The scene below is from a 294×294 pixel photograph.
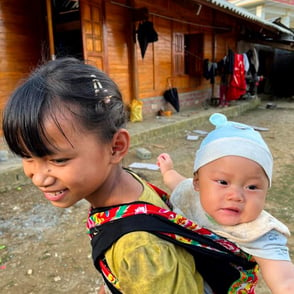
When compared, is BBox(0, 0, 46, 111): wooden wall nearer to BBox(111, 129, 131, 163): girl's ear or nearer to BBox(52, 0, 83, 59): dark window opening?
Result: BBox(52, 0, 83, 59): dark window opening

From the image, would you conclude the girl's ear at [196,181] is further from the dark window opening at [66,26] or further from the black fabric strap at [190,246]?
the dark window opening at [66,26]

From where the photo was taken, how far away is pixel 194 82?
9695 mm

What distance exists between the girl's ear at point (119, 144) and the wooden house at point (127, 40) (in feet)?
7.96

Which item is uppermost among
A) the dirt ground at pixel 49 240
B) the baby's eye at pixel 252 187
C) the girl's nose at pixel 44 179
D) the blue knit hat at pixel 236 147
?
the blue knit hat at pixel 236 147

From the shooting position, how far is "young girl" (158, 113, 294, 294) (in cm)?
82

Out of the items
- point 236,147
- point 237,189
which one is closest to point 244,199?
point 237,189

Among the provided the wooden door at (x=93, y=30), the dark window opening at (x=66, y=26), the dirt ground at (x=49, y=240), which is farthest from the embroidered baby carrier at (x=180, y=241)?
the dark window opening at (x=66, y=26)

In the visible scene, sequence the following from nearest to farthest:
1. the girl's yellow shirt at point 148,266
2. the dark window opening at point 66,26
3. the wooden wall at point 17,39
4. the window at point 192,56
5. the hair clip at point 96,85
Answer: the girl's yellow shirt at point 148,266
the hair clip at point 96,85
the wooden wall at point 17,39
the dark window opening at point 66,26
the window at point 192,56

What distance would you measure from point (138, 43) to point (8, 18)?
309cm

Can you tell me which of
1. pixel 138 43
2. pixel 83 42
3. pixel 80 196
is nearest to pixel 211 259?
pixel 80 196

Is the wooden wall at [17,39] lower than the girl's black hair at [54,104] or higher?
higher

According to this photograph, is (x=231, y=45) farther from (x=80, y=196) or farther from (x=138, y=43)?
(x=80, y=196)

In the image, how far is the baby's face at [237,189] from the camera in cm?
86

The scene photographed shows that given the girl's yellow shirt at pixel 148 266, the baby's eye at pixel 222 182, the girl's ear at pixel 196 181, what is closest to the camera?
the girl's yellow shirt at pixel 148 266
